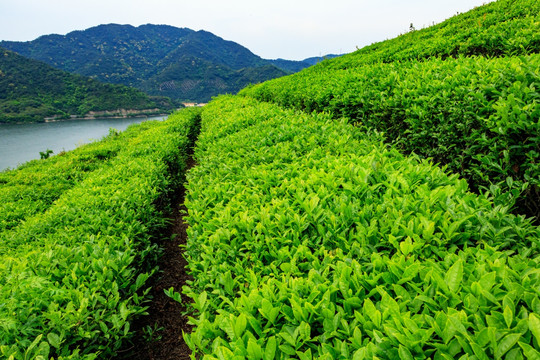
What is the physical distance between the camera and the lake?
37219 mm

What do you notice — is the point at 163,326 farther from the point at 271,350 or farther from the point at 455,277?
the point at 455,277

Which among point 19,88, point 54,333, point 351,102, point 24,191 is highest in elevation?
point 19,88

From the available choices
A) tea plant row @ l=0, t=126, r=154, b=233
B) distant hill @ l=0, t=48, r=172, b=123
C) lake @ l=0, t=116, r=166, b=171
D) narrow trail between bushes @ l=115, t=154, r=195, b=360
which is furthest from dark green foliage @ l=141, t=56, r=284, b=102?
narrow trail between bushes @ l=115, t=154, r=195, b=360

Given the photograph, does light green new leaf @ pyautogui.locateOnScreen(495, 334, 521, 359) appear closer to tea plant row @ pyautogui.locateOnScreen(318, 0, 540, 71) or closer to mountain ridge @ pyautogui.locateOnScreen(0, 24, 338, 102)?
tea plant row @ pyautogui.locateOnScreen(318, 0, 540, 71)

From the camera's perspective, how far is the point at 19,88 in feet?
218

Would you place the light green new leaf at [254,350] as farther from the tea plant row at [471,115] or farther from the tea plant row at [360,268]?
the tea plant row at [471,115]

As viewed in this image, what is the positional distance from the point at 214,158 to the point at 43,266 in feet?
8.34

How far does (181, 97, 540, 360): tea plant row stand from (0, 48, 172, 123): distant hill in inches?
3271

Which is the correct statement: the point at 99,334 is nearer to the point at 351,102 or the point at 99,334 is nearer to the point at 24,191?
the point at 351,102

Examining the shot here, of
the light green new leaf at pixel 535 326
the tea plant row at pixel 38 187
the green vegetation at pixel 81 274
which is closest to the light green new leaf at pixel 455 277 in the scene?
the light green new leaf at pixel 535 326

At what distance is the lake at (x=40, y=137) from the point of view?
37.2 m

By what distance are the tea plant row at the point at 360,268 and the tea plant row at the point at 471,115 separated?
848 millimetres

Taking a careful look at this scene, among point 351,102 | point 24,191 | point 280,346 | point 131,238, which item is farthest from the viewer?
point 24,191

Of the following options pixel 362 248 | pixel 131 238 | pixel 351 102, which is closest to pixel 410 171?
pixel 362 248
